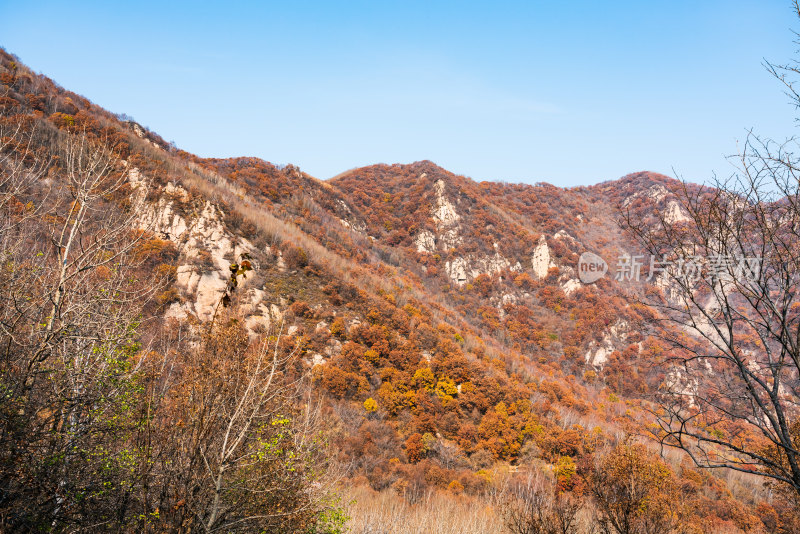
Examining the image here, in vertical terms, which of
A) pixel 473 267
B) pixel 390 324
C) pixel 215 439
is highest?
pixel 473 267

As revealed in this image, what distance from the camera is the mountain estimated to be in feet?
57.6

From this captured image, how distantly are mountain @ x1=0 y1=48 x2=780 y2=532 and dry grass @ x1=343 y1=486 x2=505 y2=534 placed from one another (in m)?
0.44

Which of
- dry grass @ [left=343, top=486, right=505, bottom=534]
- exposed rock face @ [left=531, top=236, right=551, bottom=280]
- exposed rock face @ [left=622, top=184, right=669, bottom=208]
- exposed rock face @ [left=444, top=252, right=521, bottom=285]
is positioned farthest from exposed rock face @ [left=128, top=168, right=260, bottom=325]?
exposed rock face @ [left=622, top=184, right=669, bottom=208]

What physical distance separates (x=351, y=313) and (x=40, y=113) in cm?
2616

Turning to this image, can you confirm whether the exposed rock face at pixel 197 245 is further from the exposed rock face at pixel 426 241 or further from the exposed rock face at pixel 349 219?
the exposed rock face at pixel 426 241

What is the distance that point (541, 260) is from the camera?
191 ft

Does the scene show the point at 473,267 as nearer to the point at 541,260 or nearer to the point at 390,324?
the point at 541,260

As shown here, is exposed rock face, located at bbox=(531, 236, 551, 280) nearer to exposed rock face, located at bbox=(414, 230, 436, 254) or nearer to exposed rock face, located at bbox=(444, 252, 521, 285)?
exposed rock face, located at bbox=(444, 252, 521, 285)

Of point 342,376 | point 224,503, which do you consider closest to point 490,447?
point 342,376

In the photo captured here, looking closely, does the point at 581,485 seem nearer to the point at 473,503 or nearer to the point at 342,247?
the point at 473,503

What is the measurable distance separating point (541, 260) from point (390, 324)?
38217 mm

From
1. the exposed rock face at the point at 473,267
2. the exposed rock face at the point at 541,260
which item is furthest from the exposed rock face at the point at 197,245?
the exposed rock face at the point at 541,260

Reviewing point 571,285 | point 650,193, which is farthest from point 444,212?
point 650,193

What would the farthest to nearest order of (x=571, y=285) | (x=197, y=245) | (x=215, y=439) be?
(x=571, y=285), (x=197, y=245), (x=215, y=439)
